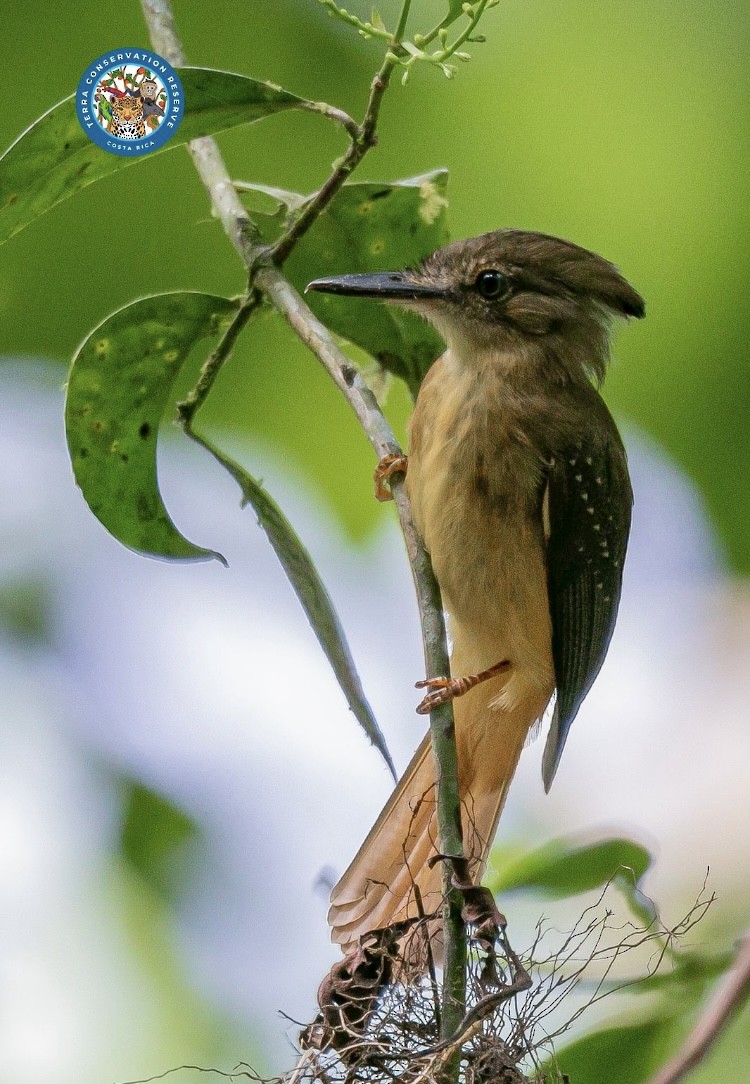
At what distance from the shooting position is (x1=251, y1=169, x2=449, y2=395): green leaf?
2.21 meters

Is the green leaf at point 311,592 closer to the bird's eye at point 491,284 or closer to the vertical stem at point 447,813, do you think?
the vertical stem at point 447,813

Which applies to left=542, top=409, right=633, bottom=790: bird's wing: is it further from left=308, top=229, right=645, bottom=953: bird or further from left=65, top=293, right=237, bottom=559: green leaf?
left=65, top=293, right=237, bottom=559: green leaf

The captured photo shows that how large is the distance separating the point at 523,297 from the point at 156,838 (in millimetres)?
1593

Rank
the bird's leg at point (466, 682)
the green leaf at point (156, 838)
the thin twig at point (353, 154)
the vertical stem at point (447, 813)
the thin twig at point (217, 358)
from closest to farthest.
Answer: the vertical stem at point (447, 813), the thin twig at point (353, 154), the thin twig at point (217, 358), the bird's leg at point (466, 682), the green leaf at point (156, 838)

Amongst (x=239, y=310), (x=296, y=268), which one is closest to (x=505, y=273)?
(x=296, y=268)

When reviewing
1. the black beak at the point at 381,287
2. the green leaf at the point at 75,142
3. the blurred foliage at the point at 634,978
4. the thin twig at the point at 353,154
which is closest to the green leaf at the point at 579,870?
the blurred foliage at the point at 634,978

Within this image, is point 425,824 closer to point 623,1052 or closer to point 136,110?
point 623,1052

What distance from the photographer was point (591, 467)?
8.02ft

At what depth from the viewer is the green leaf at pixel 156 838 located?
119 inches

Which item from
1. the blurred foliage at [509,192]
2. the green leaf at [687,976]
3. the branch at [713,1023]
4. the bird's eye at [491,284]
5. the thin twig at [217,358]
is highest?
the blurred foliage at [509,192]

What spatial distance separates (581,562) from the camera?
245 cm

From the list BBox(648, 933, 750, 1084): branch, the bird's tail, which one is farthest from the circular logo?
BBox(648, 933, 750, 1084): branch

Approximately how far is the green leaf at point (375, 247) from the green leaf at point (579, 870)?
97 cm

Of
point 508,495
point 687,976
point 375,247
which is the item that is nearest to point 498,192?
point 375,247
